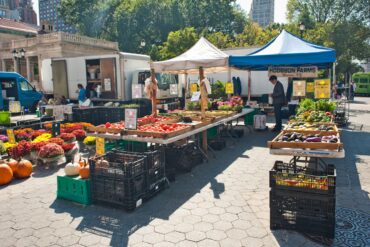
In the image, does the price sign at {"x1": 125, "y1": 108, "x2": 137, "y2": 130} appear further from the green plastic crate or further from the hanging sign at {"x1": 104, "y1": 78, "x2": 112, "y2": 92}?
the hanging sign at {"x1": 104, "y1": 78, "x2": 112, "y2": 92}

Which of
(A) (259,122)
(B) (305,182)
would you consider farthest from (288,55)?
(B) (305,182)

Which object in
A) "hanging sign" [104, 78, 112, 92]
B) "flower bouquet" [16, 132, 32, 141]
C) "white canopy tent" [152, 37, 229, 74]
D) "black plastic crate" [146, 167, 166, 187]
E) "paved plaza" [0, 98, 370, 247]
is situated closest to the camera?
"paved plaza" [0, 98, 370, 247]

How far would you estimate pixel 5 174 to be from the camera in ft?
20.1

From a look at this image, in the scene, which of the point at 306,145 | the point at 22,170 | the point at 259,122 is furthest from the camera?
the point at 259,122

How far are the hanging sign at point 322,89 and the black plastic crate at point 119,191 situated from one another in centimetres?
692

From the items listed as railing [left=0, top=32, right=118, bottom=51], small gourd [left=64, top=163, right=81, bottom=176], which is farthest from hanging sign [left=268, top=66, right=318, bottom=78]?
railing [left=0, top=32, right=118, bottom=51]

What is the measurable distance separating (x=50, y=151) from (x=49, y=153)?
0.05 meters

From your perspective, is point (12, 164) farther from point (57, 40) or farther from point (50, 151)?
point (57, 40)

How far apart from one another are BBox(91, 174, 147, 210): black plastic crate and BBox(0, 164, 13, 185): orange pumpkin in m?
2.30

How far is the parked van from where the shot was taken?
1653cm

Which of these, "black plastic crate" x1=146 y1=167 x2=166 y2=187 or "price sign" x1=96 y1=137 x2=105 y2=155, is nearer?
"black plastic crate" x1=146 y1=167 x2=166 y2=187

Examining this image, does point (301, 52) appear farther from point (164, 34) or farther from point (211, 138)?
point (164, 34)

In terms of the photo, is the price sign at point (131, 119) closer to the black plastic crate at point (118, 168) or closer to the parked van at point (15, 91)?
the black plastic crate at point (118, 168)

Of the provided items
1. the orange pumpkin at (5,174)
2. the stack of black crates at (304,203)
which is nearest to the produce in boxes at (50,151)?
the orange pumpkin at (5,174)
